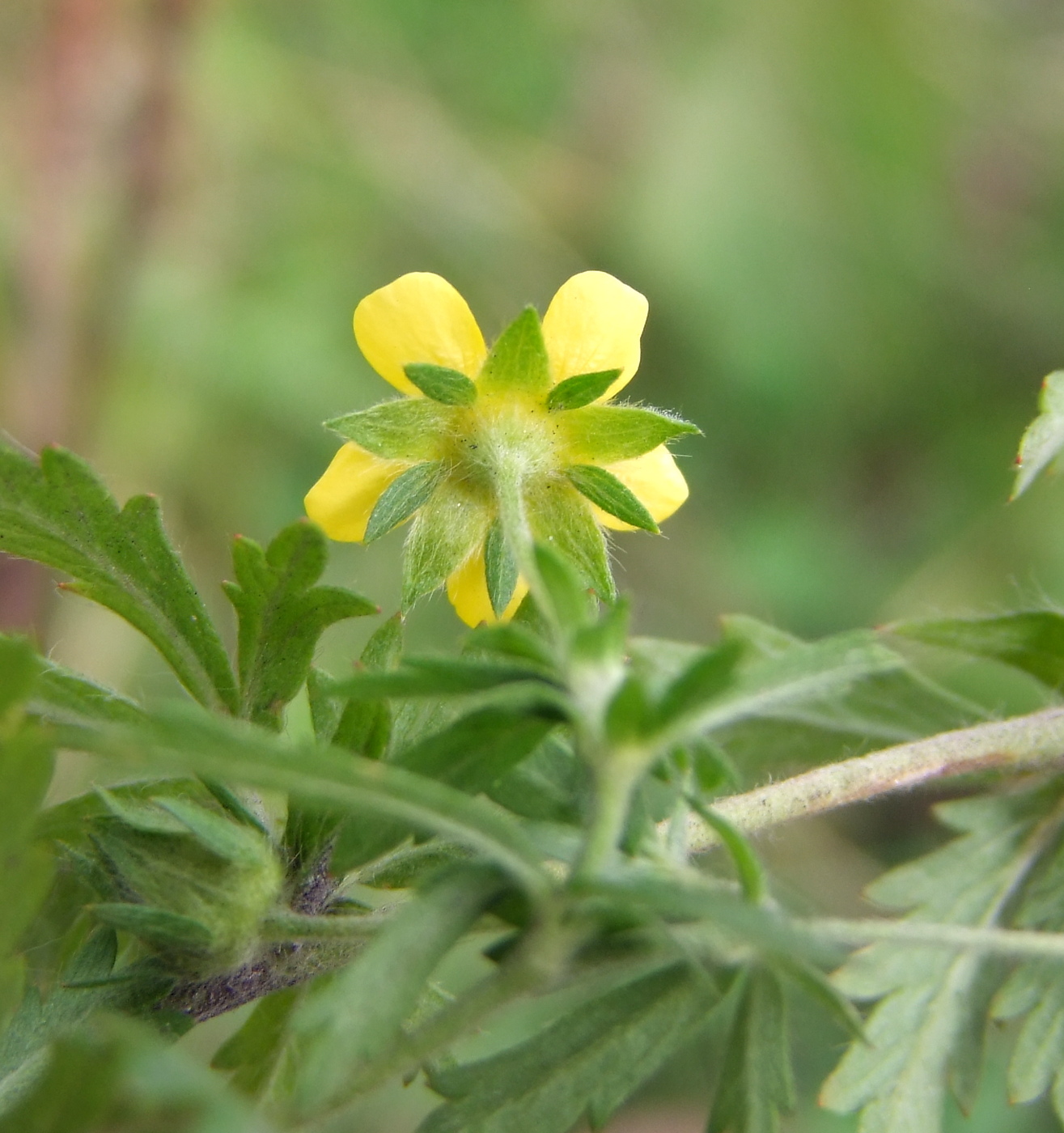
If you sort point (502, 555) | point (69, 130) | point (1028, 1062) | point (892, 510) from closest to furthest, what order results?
point (502, 555) → point (1028, 1062) → point (69, 130) → point (892, 510)

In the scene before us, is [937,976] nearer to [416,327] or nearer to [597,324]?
[597,324]

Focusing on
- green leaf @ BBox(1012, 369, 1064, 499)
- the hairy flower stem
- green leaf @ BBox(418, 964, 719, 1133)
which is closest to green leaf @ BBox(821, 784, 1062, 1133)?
the hairy flower stem

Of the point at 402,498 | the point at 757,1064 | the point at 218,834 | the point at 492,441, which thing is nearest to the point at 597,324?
the point at 492,441

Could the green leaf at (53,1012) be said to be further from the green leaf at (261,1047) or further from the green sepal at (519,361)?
the green sepal at (519,361)

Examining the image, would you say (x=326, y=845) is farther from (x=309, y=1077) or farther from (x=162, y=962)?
(x=309, y=1077)

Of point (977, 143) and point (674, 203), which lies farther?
point (977, 143)

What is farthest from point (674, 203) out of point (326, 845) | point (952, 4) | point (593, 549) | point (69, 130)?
point (326, 845)
